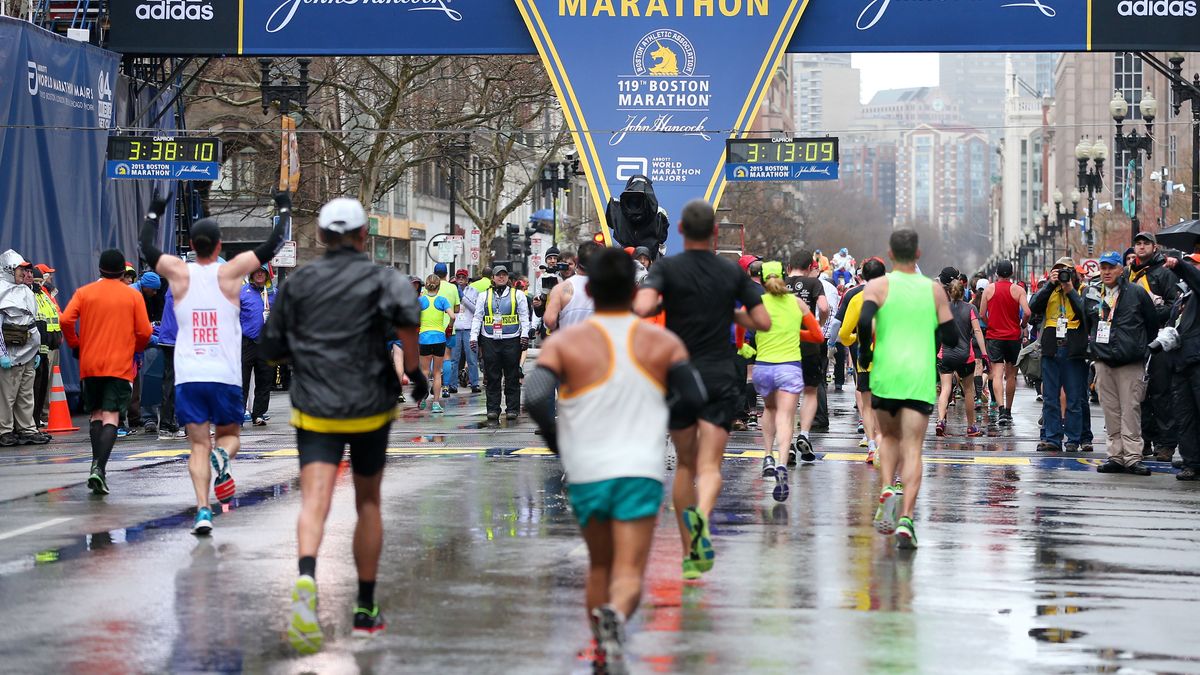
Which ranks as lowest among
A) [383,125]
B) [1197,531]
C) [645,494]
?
[1197,531]

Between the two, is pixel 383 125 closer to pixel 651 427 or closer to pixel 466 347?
pixel 466 347

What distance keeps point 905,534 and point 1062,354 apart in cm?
785

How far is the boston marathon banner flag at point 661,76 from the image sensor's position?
91.4 ft

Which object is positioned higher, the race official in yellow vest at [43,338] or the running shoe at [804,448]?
the race official in yellow vest at [43,338]

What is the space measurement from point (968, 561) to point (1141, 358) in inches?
245

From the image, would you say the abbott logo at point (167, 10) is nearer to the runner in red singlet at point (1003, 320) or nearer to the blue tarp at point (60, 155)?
the blue tarp at point (60, 155)

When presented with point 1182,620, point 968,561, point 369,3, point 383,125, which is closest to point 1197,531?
point 968,561

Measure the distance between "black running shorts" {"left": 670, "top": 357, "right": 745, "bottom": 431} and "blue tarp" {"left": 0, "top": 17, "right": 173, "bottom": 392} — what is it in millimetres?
15884

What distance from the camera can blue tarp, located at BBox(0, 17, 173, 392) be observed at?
77.1ft

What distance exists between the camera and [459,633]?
758cm

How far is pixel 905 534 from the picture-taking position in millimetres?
10164

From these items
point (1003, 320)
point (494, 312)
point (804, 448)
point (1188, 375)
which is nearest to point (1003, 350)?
point (1003, 320)

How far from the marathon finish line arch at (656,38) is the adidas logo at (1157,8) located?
0.02m

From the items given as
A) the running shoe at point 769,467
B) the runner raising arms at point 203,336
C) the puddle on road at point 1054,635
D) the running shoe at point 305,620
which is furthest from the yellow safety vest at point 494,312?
the running shoe at point 305,620
